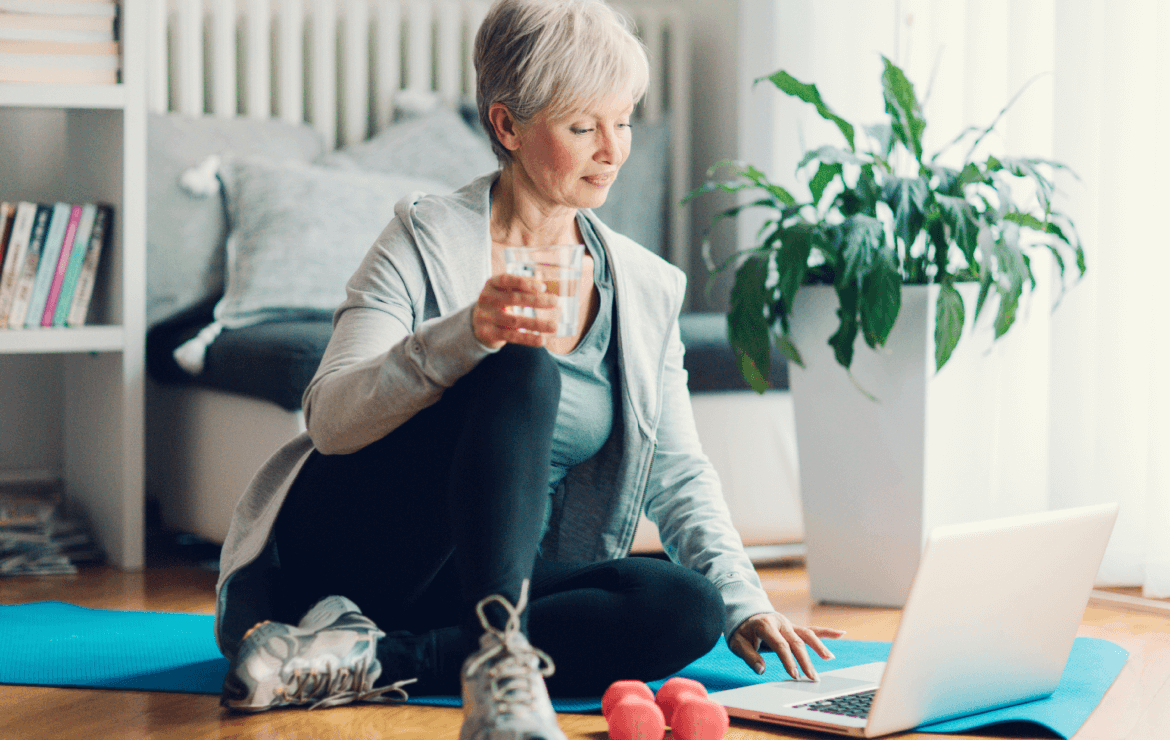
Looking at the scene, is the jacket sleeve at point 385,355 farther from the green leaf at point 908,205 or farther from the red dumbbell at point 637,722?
the green leaf at point 908,205

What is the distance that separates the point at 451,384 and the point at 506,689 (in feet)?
0.89

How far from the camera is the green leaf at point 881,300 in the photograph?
1.81m

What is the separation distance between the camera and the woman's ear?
52.6 inches

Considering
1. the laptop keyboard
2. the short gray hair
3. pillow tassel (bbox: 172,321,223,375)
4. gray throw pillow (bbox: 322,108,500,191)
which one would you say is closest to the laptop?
the laptop keyboard

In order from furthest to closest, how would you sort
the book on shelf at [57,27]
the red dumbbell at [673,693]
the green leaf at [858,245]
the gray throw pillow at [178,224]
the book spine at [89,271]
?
the gray throw pillow at [178,224]
the book spine at [89,271]
the book on shelf at [57,27]
the green leaf at [858,245]
the red dumbbell at [673,693]

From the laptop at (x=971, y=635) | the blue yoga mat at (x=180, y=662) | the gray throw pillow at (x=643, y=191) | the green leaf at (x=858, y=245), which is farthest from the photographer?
the gray throw pillow at (x=643, y=191)

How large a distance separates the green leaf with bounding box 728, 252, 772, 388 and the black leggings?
2.05 feet

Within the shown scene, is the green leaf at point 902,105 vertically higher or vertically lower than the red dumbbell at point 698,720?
higher

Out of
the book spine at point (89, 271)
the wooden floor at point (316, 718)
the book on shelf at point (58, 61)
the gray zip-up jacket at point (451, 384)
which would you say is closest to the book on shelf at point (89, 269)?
the book spine at point (89, 271)

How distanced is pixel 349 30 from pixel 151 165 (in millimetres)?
590

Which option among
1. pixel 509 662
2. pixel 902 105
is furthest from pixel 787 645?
pixel 902 105

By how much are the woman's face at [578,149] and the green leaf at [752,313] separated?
61 centimetres

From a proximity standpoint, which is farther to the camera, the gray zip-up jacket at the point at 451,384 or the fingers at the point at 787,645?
the fingers at the point at 787,645

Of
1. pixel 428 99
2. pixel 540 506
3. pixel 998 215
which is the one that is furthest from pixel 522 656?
pixel 428 99
